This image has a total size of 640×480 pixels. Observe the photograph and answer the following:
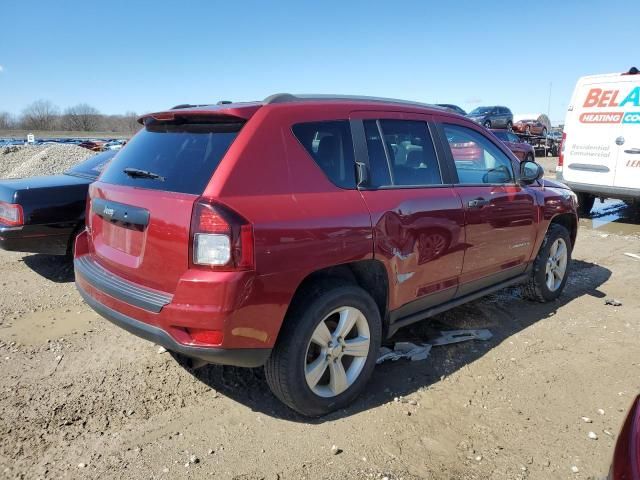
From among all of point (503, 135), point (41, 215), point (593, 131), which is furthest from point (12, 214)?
point (503, 135)

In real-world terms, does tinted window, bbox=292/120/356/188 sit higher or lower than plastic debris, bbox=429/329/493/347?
higher

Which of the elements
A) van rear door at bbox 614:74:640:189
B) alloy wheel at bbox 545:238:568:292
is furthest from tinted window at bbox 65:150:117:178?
van rear door at bbox 614:74:640:189

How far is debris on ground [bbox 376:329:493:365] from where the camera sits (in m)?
3.69

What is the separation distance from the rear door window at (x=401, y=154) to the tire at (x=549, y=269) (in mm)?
1850

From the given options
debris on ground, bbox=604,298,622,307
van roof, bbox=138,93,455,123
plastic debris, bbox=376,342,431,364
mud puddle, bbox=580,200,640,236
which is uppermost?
van roof, bbox=138,93,455,123

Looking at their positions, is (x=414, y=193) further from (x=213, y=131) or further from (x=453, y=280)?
(x=213, y=131)

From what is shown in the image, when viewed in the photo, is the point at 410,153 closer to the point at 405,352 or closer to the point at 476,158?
the point at 476,158

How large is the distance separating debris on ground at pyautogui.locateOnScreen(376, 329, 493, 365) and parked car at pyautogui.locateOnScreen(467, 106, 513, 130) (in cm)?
2597

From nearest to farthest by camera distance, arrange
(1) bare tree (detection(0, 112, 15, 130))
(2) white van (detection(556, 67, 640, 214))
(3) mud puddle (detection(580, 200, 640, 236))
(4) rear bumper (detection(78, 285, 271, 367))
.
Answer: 1. (4) rear bumper (detection(78, 285, 271, 367))
2. (2) white van (detection(556, 67, 640, 214))
3. (3) mud puddle (detection(580, 200, 640, 236))
4. (1) bare tree (detection(0, 112, 15, 130))

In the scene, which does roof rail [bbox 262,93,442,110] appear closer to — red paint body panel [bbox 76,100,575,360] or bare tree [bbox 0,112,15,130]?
red paint body panel [bbox 76,100,575,360]

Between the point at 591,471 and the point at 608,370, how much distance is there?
1.34 m

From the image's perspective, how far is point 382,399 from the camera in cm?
317

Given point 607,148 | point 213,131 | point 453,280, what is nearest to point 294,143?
point 213,131

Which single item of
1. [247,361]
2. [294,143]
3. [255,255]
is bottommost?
[247,361]
